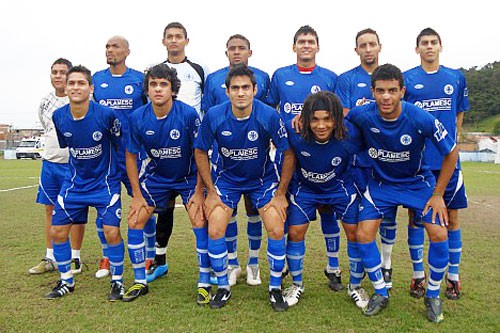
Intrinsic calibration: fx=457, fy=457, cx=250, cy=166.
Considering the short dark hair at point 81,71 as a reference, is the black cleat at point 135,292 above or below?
below

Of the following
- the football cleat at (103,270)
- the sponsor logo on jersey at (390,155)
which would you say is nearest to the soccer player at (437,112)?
the sponsor logo on jersey at (390,155)

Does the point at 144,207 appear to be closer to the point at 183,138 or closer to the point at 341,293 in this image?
the point at 183,138

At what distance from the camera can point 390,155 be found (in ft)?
13.4

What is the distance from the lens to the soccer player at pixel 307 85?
4.73 m

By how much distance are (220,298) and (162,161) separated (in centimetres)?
144

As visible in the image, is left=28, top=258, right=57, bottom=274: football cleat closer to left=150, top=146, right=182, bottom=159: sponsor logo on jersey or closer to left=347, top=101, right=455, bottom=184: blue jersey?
left=150, top=146, right=182, bottom=159: sponsor logo on jersey

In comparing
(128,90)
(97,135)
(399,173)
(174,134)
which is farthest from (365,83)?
(97,135)

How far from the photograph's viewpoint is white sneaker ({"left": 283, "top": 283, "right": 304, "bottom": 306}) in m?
4.21

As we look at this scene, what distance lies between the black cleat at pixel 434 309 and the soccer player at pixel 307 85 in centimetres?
96

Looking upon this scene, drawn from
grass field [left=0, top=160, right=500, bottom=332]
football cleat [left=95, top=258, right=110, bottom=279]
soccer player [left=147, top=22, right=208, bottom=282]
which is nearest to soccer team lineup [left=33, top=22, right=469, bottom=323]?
grass field [left=0, top=160, right=500, bottom=332]

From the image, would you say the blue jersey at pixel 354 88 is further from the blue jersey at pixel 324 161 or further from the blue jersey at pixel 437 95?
the blue jersey at pixel 324 161

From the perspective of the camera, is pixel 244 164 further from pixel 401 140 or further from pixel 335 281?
pixel 335 281

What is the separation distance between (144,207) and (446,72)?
329cm

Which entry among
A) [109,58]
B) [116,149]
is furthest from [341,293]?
[109,58]
